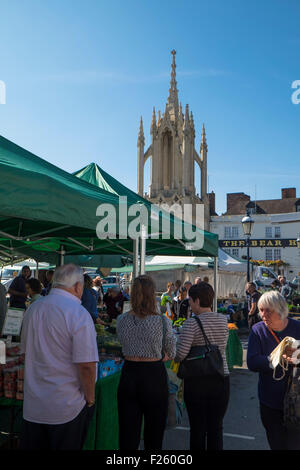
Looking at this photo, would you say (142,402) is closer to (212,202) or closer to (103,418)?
(103,418)

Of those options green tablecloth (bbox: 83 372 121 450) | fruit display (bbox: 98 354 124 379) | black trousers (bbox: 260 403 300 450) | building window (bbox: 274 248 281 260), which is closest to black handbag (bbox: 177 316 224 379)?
black trousers (bbox: 260 403 300 450)

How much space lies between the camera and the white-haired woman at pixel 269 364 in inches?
114

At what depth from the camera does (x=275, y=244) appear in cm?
4600

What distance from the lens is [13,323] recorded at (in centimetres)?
471

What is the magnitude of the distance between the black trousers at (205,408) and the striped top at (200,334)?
0.21 meters

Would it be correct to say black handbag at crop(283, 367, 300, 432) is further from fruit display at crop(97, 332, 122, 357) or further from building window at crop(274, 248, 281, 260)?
→ building window at crop(274, 248, 281, 260)

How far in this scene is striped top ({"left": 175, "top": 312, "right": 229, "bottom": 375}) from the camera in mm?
3363

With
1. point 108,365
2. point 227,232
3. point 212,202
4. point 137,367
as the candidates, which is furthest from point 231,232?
point 137,367

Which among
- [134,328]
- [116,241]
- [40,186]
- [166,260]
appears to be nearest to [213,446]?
[134,328]

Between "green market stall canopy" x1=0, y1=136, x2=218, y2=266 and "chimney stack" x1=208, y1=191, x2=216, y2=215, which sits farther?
"chimney stack" x1=208, y1=191, x2=216, y2=215

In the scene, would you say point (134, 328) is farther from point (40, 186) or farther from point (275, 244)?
point (275, 244)

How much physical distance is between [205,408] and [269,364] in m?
0.76

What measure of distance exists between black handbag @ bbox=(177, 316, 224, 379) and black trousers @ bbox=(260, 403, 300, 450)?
1.68 feet

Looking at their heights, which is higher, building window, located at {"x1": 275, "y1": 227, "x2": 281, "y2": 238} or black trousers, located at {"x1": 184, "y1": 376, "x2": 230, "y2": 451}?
building window, located at {"x1": 275, "y1": 227, "x2": 281, "y2": 238}
